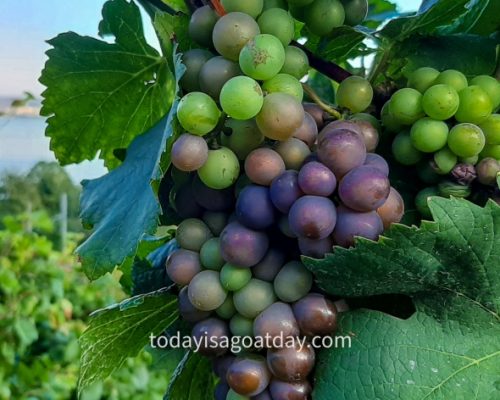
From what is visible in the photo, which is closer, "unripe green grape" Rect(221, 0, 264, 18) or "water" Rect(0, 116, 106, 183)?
"unripe green grape" Rect(221, 0, 264, 18)

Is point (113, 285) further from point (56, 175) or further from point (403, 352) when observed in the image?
point (56, 175)

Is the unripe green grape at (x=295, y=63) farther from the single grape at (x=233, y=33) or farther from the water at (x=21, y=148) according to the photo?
the water at (x=21, y=148)

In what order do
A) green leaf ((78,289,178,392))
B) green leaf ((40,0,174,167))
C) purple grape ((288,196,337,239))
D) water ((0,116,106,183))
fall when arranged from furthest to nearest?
water ((0,116,106,183)) < green leaf ((40,0,174,167)) < green leaf ((78,289,178,392)) < purple grape ((288,196,337,239))

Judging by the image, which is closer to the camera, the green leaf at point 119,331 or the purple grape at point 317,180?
the purple grape at point 317,180

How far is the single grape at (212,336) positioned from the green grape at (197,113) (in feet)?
0.42

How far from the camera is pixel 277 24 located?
0.44m

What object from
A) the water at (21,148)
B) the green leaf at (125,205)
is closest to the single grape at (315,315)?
the green leaf at (125,205)

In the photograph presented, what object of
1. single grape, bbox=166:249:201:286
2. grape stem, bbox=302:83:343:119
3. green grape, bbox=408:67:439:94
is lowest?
single grape, bbox=166:249:201:286

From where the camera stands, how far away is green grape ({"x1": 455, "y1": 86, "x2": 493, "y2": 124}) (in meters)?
0.44

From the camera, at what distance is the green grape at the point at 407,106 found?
17.6 inches

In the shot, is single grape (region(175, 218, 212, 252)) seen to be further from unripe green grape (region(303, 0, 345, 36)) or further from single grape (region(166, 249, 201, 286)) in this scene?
unripe green grape (region(303, 0, 345, 36))

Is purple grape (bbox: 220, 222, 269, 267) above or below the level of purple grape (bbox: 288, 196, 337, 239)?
below

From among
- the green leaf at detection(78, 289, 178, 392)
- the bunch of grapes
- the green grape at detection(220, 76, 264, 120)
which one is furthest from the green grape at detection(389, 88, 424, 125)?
the green leaf at detection(78, 289, 178, 392)

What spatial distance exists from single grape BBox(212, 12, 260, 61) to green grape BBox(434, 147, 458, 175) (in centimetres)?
15
